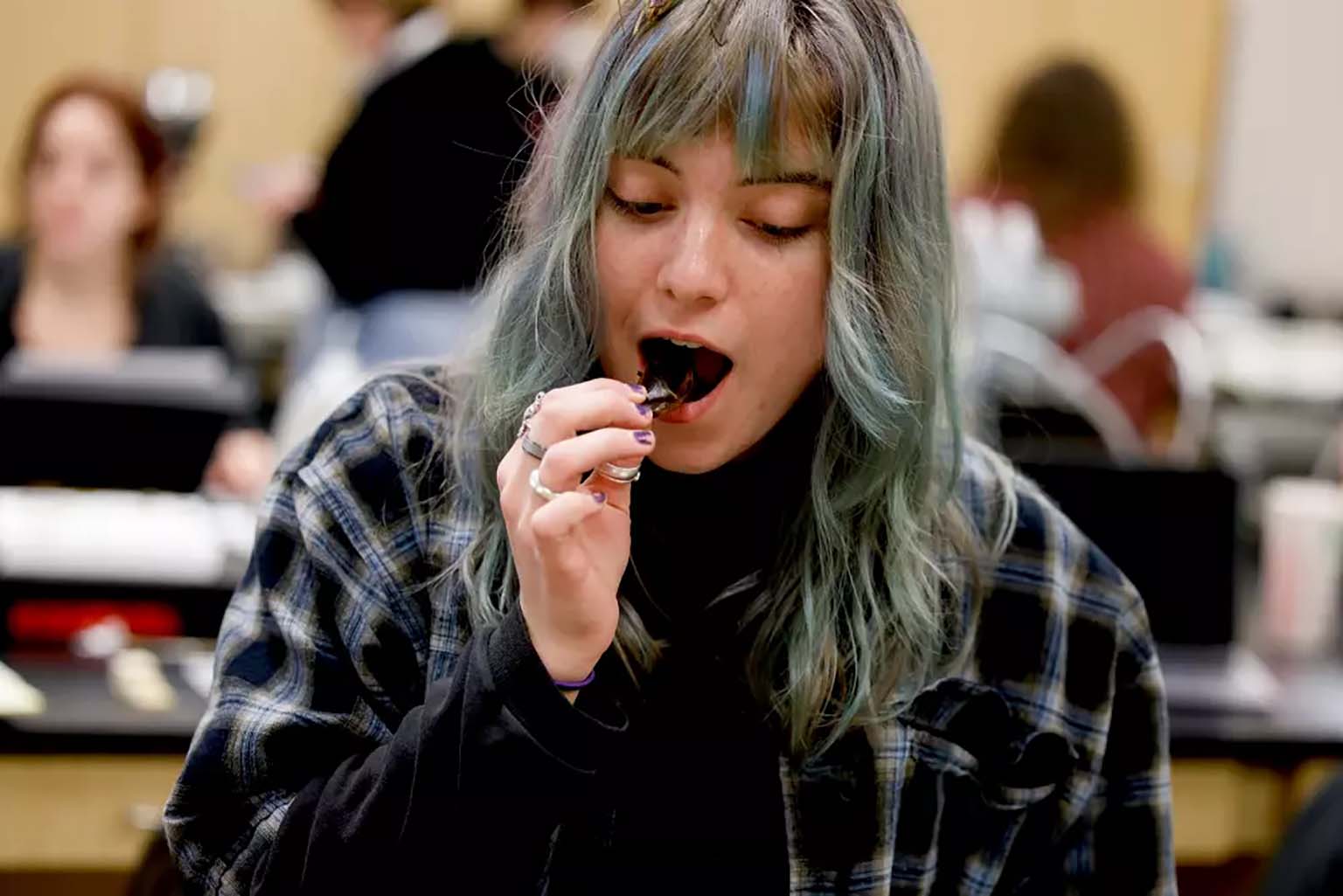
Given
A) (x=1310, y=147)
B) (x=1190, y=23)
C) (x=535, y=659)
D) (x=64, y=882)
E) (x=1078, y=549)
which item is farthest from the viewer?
(x=1190, y=23)

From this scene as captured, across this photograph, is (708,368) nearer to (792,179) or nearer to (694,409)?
(694,409)

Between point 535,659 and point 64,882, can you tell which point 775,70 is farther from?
point 64,882

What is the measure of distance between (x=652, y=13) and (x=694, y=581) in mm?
398

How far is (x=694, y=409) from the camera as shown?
47.3 inches

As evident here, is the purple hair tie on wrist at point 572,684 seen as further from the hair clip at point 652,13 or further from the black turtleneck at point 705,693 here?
the hair clip at point 652,13

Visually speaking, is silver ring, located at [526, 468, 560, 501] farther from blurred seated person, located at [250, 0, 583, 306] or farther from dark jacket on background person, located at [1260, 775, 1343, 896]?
blurred seated person, located at [250, 0, 583, 306]

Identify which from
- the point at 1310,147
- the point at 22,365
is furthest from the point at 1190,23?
the point at 22,365

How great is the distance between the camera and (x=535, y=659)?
1086mm

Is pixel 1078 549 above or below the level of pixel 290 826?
above

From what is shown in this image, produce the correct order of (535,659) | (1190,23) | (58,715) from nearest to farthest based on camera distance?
(535,659), (58,715), (1190,23)

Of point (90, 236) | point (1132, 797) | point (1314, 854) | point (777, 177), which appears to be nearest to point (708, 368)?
point (777, 177)

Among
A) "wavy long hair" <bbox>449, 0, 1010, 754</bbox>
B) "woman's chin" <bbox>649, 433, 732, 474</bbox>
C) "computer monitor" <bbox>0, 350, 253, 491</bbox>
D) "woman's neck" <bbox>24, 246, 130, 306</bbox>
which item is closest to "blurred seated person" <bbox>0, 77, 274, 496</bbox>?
"woman's neck" <bbox>24, 246, 130, 306</bbox>

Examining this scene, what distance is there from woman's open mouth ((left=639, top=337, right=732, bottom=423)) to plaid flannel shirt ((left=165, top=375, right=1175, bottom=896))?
19cm

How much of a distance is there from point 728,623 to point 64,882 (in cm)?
97
